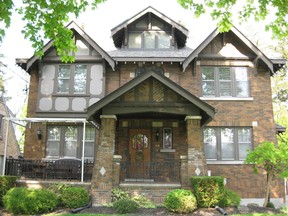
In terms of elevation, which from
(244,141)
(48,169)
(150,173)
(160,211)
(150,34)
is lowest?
(160,211)

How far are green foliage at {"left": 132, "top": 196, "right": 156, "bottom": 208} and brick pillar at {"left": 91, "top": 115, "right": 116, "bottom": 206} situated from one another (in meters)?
1.07

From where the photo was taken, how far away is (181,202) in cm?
1135

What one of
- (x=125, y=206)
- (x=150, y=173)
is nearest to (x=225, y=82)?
(x=150, y=173)

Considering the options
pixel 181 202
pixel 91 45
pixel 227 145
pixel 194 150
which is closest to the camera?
pixel 181 202

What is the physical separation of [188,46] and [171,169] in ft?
28.5

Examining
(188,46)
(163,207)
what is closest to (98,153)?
(163,207)

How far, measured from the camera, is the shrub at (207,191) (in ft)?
39.4

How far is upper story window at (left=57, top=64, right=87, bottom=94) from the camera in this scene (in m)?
18.0

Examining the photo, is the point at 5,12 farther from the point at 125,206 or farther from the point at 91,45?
the point at 91,45

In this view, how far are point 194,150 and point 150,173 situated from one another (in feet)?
9.52

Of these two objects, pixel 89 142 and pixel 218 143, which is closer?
pixel 218 143

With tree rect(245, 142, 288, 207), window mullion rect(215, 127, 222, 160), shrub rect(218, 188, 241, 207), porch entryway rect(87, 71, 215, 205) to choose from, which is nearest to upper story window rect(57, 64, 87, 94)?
porch entryway rect(87, 71, 215, 205)

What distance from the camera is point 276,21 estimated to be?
35.9ft

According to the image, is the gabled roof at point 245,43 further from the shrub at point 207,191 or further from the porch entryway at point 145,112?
the shrub at point 207,191
